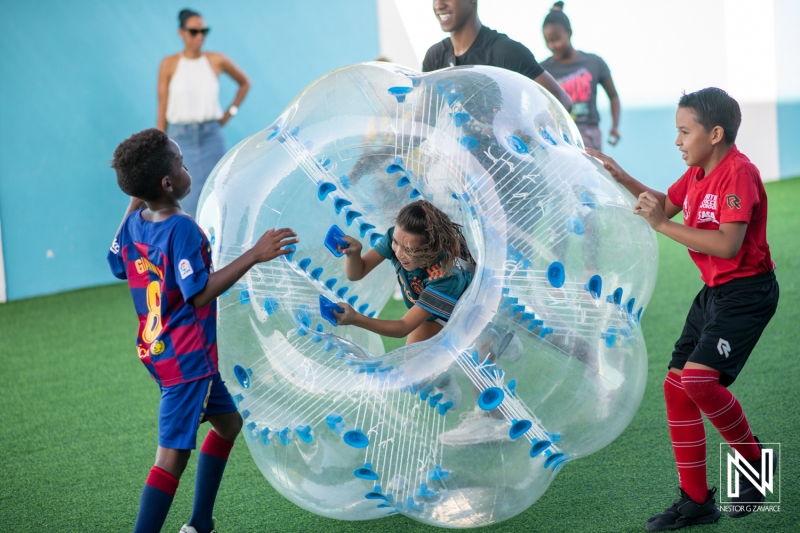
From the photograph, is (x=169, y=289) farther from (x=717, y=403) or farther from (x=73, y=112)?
(x=73, y=112)

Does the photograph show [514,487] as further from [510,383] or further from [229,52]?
[229,52]

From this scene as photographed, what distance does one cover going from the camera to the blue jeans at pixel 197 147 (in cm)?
524

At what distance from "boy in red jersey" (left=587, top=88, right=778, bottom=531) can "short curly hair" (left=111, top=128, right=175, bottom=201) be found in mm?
1126

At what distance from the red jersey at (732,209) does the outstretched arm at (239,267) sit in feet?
3.27

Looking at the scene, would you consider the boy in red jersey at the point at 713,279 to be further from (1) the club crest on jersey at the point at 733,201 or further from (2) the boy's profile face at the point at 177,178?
(2) the boy's profile face at the point at 177,178

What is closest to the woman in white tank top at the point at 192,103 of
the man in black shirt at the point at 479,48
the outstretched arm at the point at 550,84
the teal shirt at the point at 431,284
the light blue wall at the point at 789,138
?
the man in black shirt at the point at 479,48

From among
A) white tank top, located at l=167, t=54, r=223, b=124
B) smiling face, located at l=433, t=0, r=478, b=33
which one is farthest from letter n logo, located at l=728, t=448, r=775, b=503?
white tank top, located at l=167, t=54, r=223, b=124

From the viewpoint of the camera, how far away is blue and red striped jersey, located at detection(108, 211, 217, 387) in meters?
1.83

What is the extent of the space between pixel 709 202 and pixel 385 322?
Answer: 0.92 metres

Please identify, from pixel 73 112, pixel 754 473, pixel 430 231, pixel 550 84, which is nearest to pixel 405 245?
pixel 430 231

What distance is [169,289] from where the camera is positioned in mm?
1860

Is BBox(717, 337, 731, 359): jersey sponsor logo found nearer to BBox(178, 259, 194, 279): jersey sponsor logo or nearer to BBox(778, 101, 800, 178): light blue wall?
BBox(178, 259, 194, 279): jersey sponsor logo

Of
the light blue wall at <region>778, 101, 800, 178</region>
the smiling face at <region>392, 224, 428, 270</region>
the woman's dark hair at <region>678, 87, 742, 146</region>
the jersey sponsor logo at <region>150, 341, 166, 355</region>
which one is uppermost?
the woman's dark hair at <region>678, 87, 742, 146</region>

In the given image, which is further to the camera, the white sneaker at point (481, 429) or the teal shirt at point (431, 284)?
the teal shirt at point (431, 284)
